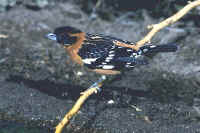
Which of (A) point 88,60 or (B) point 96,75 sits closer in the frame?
(A) point 88,60

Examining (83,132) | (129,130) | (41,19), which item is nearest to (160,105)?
(129,130)

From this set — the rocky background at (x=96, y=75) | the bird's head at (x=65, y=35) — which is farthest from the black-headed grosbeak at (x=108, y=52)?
the rocky background at (x=96, y=75)

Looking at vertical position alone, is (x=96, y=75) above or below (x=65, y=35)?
below

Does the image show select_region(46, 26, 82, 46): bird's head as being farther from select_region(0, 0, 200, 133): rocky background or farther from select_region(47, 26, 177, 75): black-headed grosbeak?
select_region(0, 0, 200, 133): rocky background

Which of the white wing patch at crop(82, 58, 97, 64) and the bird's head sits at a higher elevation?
the bird's head

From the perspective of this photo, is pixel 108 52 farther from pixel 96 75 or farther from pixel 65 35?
pixel 96 75

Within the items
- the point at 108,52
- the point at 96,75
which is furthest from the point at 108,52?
the point at 96,75

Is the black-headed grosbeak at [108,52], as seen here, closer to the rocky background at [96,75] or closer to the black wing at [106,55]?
the black wing at [106,55]

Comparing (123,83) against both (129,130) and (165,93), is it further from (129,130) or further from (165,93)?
(129,130)

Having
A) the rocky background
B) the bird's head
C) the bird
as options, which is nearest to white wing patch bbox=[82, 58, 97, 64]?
the bird
